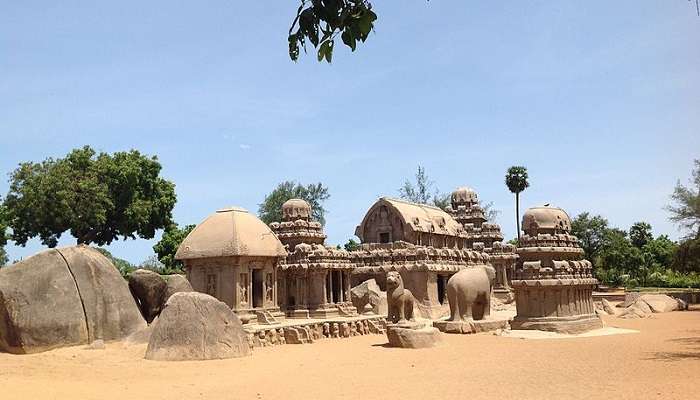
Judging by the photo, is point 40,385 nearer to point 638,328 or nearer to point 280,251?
point 280,251

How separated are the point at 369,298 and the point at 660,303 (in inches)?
720

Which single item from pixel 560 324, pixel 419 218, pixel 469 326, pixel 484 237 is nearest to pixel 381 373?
pixel 469 326

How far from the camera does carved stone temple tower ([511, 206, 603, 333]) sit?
22906 mm

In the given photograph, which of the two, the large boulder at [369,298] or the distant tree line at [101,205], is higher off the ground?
the distant tree line at [101,205]

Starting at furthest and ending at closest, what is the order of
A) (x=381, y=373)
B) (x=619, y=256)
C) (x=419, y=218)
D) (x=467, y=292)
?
1. (x=619, y=256)
2. (x=419, y=218)
3. (x=467, y=292)
4. (x=381, y=373)

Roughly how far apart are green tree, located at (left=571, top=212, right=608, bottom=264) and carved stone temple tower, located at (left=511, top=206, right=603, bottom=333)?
38597mm

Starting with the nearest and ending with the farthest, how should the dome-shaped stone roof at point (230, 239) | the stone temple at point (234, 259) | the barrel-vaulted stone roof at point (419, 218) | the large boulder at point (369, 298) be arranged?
1. the stone temple at point (234, 259)
2. the dome-shaped stone roof at point (230, 239)
3. the large boulder at point (369, 298)
4. the barrel-vaulted stone roof at point (419, 218)

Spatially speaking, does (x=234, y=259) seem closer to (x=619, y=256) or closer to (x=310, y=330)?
(x=310, y=330)

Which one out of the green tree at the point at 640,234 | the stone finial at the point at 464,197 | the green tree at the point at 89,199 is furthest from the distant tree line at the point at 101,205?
the green tree at the point at 640,234

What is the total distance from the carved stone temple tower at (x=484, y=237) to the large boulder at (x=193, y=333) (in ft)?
91.5

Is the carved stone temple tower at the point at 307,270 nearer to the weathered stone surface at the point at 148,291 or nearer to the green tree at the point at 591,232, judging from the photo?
the weathered stone surface at the point at 148,291

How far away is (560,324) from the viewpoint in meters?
22.5

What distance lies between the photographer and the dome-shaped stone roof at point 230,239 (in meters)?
24.6

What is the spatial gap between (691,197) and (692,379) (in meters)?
33.5
